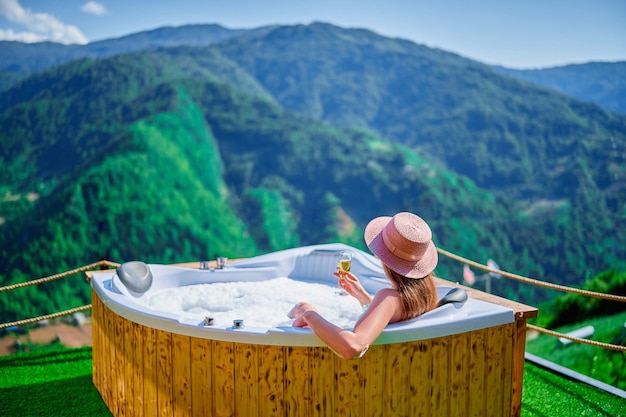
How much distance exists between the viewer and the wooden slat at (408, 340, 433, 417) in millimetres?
1994

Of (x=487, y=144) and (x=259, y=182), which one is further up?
(x=487, y=144)

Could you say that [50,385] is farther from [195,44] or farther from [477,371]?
[195,44]

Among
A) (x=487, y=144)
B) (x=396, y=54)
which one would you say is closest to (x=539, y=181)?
(x=487, y=144)

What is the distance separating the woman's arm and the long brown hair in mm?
44

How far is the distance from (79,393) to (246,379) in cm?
156

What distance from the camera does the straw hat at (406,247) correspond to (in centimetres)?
188

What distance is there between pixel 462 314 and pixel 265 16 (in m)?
12.2

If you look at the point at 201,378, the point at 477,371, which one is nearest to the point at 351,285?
the point at 477,371

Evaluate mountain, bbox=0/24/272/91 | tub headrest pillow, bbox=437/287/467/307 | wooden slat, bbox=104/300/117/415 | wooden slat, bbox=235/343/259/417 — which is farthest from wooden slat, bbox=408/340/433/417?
mountain, bbox=0/24/272/91

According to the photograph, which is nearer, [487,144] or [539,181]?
[539,181]

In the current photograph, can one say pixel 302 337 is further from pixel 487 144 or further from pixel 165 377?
pixel 487 144

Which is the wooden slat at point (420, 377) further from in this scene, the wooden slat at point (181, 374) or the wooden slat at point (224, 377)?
the wooden slat at point (181, 374)

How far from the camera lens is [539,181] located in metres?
15.5

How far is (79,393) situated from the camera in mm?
3023
